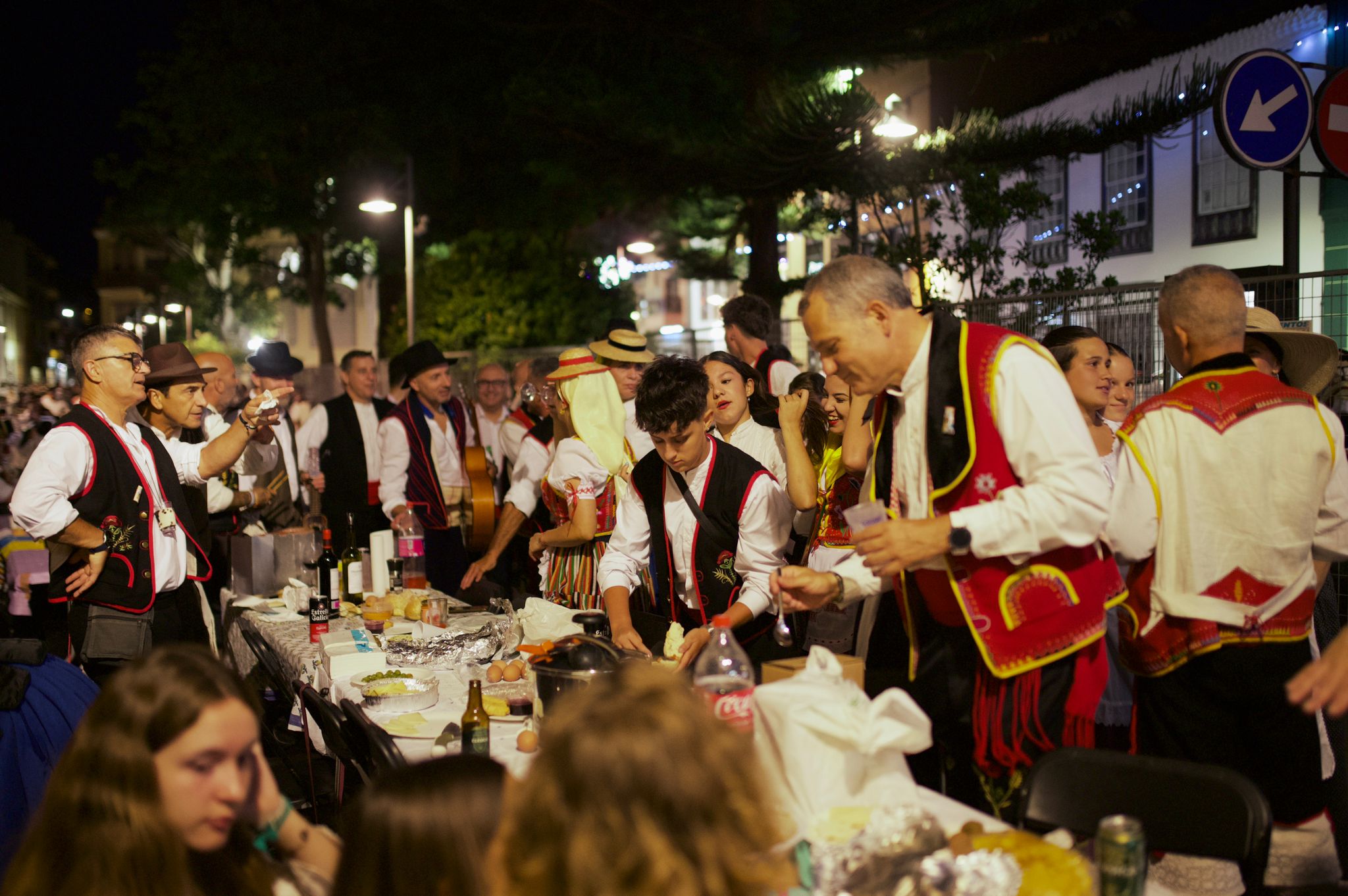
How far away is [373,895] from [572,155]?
1031 centimetres

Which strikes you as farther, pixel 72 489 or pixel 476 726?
pixel 72 489

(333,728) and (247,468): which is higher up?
(247,468)

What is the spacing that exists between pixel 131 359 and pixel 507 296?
13263 mm

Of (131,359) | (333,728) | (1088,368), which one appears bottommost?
(333,728)

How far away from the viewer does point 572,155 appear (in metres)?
11.1

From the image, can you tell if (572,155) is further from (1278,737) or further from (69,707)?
(1278,737)

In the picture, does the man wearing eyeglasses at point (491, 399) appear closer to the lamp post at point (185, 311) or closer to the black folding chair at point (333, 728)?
the black folding chair at point (333, 728)

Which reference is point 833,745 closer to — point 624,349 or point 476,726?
point 476,726

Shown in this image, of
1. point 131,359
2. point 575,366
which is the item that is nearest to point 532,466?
point 575,366

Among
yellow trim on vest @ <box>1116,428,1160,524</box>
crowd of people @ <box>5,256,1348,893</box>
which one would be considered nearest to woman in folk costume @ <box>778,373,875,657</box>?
crowd of people @ <box>5,256,1348,893</box>

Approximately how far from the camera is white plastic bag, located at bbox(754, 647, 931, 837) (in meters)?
1.96

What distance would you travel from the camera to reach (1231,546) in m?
2.64

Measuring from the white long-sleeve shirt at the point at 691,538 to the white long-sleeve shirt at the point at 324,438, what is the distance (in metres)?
4.19

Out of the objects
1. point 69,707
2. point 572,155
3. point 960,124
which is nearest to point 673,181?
point 572,155
